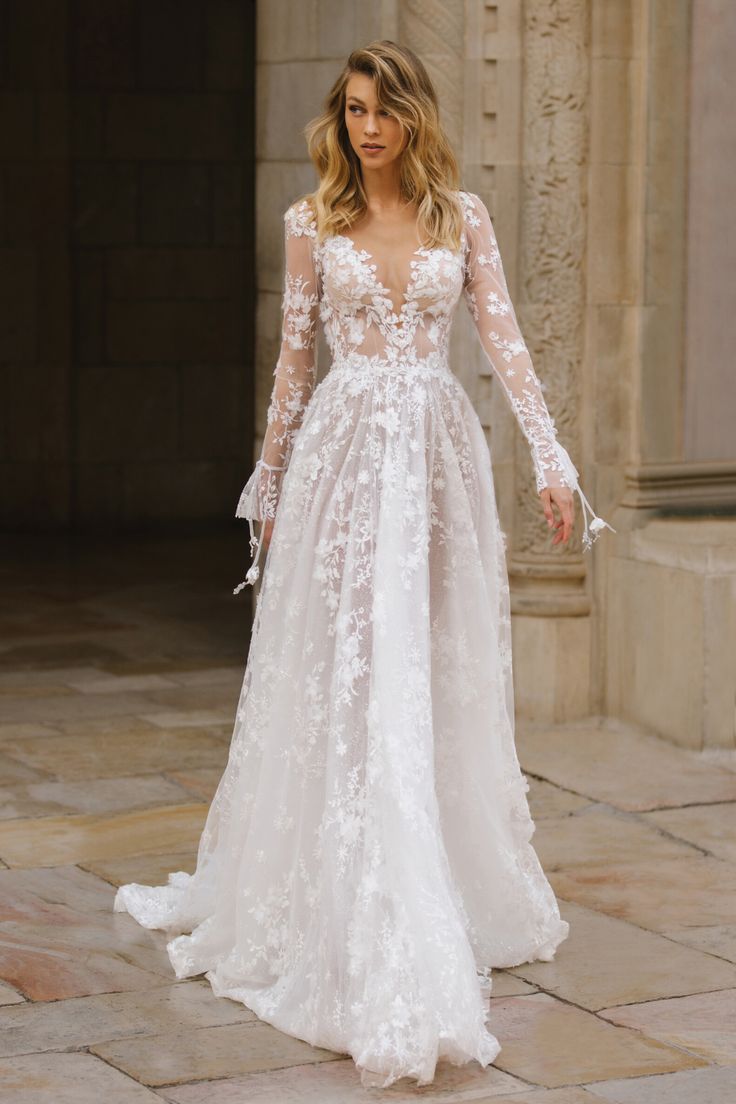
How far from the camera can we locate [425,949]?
14.0ft

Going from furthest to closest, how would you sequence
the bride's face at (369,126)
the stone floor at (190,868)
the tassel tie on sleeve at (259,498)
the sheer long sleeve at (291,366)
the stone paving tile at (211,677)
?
the stone paving tile at (211,677) → the tassel tie on sleeve at (259,498) → the sheer long sleeve at (291,366) → the bride's face at (369,126) → the stone floor at (190,868)

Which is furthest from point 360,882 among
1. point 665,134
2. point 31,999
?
point 665,134

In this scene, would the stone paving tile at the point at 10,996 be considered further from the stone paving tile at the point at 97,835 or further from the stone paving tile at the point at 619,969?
the stone paving tile at the point at 619,969

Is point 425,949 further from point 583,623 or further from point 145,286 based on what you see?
point 145,286

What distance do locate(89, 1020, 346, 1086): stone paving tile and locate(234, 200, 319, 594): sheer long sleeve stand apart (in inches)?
44.5

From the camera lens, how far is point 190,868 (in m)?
5.61

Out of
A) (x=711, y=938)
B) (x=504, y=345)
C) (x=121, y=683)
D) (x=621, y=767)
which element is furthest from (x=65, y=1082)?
(x=121, y=683)

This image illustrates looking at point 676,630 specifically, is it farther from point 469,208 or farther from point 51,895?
point 469,208

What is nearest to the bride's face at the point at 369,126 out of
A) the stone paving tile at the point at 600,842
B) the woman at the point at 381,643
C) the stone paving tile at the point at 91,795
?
the woman at the point at 381,643

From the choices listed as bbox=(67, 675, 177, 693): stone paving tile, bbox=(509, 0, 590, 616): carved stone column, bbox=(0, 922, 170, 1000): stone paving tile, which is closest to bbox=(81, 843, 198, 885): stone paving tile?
bbox=(0, 922, 170, 1000): stone paving tile

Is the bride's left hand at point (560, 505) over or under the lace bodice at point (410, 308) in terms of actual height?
under

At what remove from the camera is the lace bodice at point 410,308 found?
4543 mm

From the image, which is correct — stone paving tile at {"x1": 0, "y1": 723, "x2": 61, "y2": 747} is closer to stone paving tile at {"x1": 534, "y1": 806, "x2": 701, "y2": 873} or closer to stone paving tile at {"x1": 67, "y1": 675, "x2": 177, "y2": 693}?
stone paving tile at {"x1": 67, "y1": 675, "x2": 177, "y2": 693}

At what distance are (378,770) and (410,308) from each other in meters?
1.03
